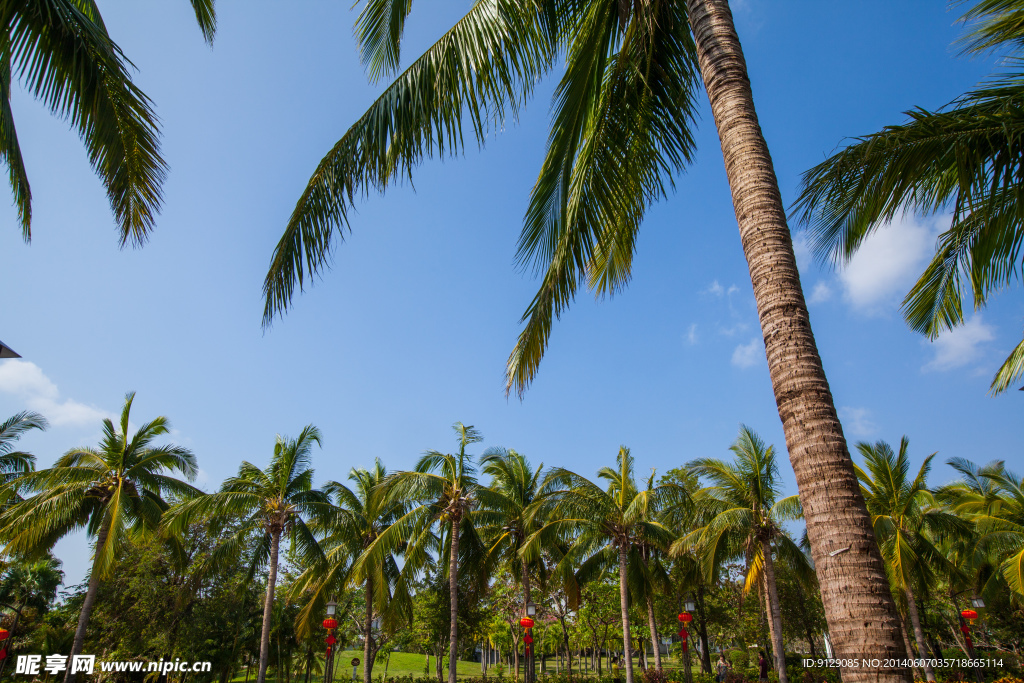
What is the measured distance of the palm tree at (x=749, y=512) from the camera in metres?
18.2

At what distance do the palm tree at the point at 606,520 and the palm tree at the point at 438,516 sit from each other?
2655 millimetres

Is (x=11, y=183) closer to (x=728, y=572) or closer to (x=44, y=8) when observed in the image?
(x=44, y=8)

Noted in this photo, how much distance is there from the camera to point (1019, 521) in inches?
804

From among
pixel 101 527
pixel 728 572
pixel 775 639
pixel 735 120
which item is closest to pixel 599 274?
pixel 735 120

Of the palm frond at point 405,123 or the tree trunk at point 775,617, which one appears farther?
the tree trunk at point 775,617

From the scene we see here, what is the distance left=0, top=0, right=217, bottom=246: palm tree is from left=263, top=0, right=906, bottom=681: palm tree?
161 centimetres

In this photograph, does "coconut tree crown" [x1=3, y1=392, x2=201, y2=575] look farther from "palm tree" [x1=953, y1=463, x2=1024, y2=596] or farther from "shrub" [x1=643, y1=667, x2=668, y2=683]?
"palm tree" [x1=953, y1=463, x2=1024, y2=596]

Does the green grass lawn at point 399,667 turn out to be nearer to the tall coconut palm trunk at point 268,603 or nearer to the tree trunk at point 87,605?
the tall coconut palm trunk at point 268,603

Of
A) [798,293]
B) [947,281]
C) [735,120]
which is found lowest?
[798,293]

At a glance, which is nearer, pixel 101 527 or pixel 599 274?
pixel 599 274

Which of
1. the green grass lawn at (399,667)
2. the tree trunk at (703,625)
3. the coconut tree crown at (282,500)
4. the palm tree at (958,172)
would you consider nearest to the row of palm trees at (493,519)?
the coconut tree crown at (282,500)

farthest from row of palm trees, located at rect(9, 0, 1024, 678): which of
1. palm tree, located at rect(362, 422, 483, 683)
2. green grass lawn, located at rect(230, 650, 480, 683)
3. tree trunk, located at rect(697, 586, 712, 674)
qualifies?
green grass lawn, located at rect(230, 650, 480, 683)

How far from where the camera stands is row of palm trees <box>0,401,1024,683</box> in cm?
1745

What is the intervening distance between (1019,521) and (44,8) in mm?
28353
